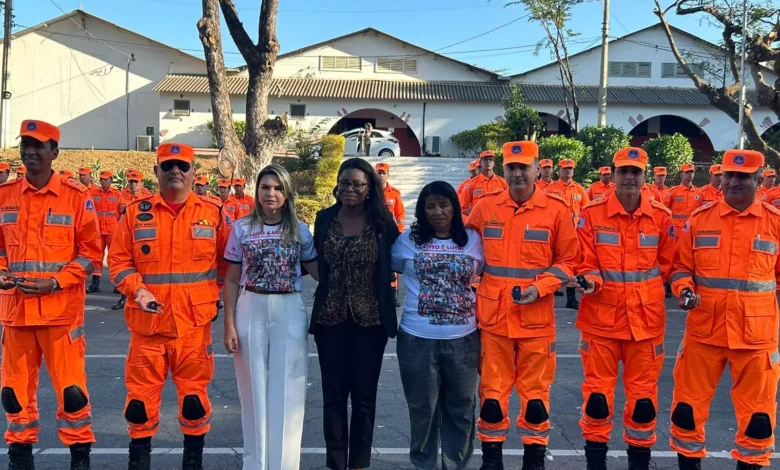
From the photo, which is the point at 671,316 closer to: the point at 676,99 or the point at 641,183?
the point at 641,183

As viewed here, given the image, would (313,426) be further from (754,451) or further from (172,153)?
(754,451)

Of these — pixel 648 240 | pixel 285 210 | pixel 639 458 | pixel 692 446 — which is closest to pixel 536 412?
pixel 639 458

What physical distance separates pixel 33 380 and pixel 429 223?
2.85 metres

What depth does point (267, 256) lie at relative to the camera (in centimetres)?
387

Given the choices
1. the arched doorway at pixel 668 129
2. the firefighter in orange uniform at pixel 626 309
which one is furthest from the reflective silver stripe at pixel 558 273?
the arched doorway at pixel 668 129

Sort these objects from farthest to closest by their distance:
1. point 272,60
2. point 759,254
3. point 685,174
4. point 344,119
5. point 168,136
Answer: point 344,119 → point 168,136 → point 272,60 → point 685,174 → point 759,254

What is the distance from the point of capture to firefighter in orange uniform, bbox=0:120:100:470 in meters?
3.99

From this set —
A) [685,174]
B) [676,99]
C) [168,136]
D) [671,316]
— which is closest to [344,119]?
[168,136]

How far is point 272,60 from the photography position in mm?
15867

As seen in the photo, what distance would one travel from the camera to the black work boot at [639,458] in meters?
4.12

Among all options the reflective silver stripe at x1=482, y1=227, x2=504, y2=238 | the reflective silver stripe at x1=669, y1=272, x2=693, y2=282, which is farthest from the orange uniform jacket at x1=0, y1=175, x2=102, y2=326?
the reflective silver stripe at x1=669, y1=272, x2=693, y2=282

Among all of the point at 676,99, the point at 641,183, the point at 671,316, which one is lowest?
the point at 671,316

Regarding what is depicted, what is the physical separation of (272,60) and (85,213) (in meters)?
12.4

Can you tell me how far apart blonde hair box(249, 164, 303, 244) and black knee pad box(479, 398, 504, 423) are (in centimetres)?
163
